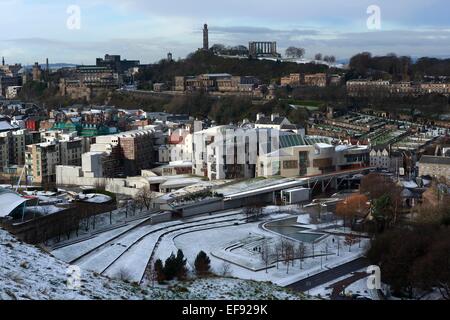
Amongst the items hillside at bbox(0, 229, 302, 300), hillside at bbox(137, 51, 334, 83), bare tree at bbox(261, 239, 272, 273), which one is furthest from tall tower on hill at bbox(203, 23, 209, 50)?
hillside at bbox(0, 229, 302, 300)

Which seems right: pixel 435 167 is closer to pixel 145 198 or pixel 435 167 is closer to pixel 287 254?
pixel 145 198

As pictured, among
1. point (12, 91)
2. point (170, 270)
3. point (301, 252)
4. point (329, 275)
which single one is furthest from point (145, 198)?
point (12, 91)

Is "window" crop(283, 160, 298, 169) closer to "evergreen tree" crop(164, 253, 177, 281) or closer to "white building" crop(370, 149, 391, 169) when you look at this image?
"white building" crop(370, 149, 391, 169)

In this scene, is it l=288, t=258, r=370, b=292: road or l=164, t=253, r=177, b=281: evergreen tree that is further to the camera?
l=288, t=258, r=370, b=292: road

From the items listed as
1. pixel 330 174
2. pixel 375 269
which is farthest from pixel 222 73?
pixel 375 269

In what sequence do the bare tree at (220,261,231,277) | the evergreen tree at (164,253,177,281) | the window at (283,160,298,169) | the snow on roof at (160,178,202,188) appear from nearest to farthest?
the evergreen tree at (164,253,177,281), the bare tree at (220,261,231,277), the snow on roof at (160,178,202,188), the window at (283,160,298,169)

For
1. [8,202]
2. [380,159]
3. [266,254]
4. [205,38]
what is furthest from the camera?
[205,38]
